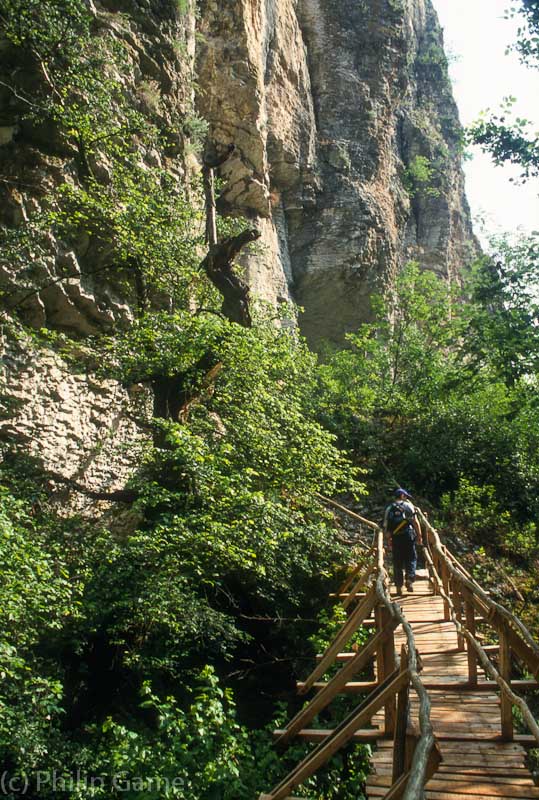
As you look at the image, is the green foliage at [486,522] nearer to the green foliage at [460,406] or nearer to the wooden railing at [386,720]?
the green foliage at [460,406]

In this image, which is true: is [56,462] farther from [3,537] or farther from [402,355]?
[402,355]

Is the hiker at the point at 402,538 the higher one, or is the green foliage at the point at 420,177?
the green foliage at the point at 420,177

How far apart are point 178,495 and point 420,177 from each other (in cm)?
2515

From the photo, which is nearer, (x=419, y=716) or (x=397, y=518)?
(x=419, y=716)

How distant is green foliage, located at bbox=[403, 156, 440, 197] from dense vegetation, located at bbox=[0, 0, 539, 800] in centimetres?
1430

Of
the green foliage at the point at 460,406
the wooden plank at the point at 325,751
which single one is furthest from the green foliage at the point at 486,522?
the wooden plank at the point at 325,751

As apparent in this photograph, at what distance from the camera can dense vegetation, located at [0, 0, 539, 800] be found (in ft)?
21.9

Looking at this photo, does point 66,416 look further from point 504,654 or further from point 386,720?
point 504,654

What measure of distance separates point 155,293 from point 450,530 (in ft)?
27.0

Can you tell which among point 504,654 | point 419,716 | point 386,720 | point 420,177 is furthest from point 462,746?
point 420,177

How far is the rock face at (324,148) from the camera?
60.5 feet

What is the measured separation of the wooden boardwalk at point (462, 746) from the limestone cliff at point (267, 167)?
6.42 meters

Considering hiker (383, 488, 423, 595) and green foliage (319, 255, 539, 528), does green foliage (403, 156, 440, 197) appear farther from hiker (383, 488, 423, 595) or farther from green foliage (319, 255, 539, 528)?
hiker (383, 488, 423, 595)

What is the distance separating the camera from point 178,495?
330 inches
